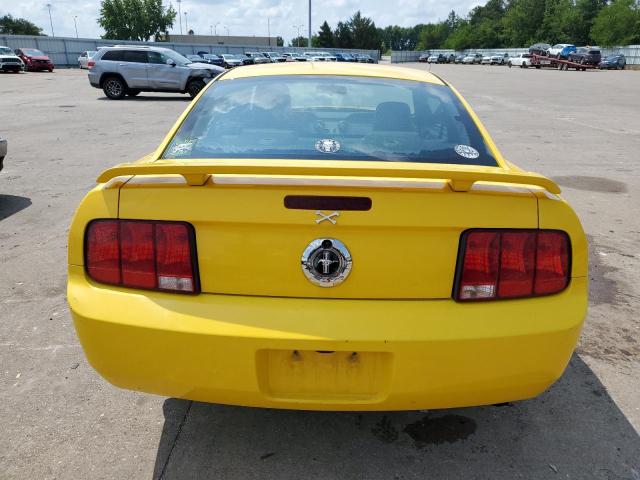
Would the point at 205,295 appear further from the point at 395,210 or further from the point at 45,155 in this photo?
the point at 45,155

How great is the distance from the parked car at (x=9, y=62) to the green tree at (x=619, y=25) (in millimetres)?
71609

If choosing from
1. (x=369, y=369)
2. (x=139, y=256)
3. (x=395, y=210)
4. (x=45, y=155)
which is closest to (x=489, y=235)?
(x=395, y=210)

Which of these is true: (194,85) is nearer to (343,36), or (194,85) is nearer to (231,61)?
(231,61)

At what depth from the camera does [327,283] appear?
189 centimetres

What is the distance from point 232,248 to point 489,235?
933 millimetres

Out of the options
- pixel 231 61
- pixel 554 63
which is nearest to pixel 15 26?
pixel 231 61

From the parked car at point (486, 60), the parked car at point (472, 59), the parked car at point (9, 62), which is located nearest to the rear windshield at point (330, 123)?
the parked car at point (9, 62)

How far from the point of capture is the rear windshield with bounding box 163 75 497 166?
250 cm

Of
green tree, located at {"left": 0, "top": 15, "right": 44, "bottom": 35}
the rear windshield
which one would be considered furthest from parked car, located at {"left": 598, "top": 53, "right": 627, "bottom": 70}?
green tree, located at {"left": 0, "top": 15, "right": 44, "bottom": 35}

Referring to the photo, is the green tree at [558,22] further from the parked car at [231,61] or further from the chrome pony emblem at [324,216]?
the chrome pony emblem at [324,216]

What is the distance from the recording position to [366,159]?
2.40m

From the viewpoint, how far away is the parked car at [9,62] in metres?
37.8

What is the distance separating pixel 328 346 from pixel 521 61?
6625 cm

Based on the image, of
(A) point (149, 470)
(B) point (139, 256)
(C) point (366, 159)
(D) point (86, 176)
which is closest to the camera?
(B) point (139, 256)
